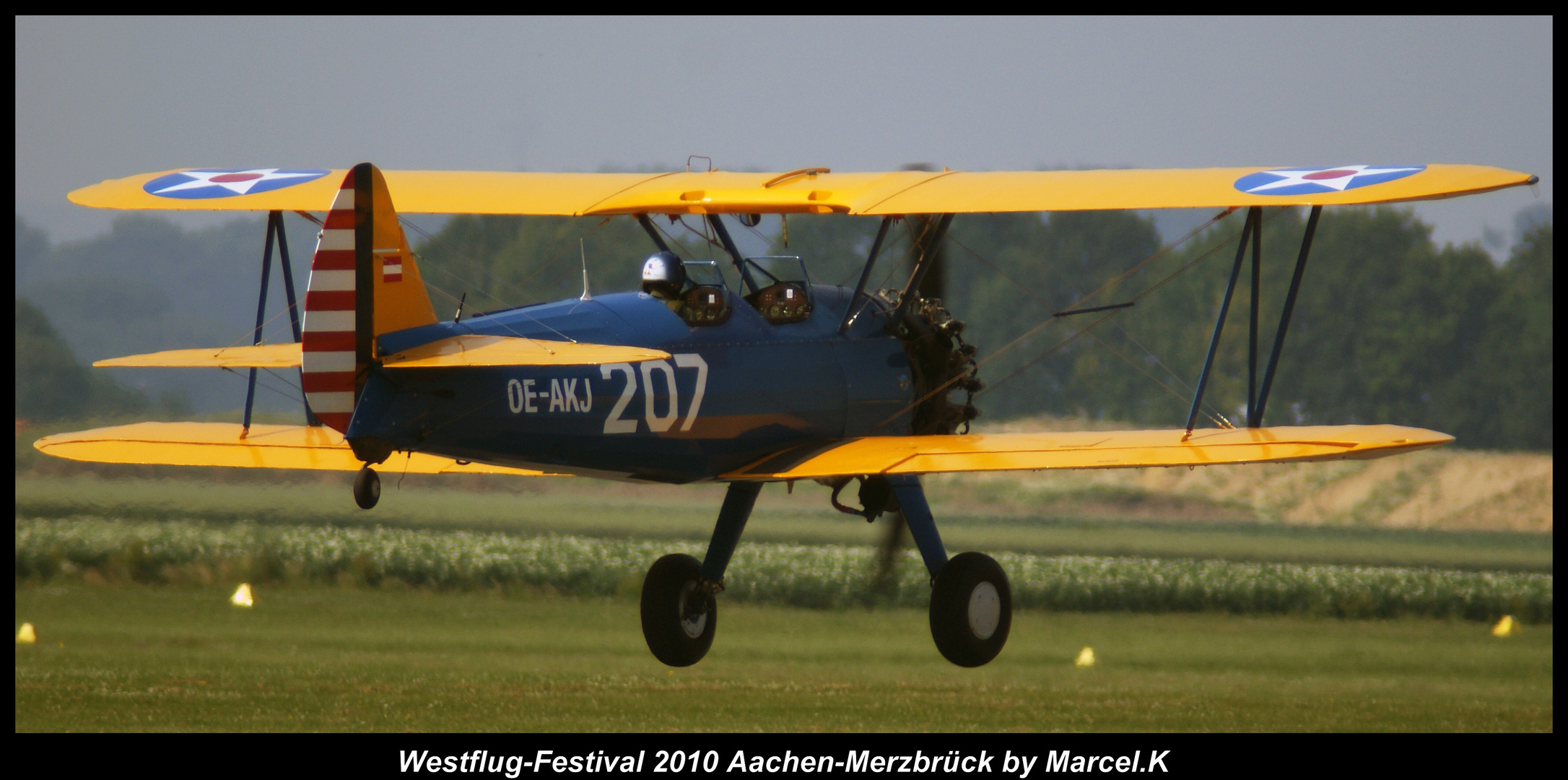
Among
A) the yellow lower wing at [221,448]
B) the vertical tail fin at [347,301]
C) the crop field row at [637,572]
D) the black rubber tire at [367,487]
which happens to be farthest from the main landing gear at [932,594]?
the crop field row at [637,572]

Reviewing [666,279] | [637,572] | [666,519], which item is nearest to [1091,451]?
[666,279]

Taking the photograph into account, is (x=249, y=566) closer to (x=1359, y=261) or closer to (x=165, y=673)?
(x=165, y=673)

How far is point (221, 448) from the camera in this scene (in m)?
12.4

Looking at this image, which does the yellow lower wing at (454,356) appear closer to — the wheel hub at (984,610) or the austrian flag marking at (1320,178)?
the wheel hub at (984,610)

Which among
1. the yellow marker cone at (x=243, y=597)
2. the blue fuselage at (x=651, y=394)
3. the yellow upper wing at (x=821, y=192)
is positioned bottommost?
the yellow marker cone at (x=243, y=597)

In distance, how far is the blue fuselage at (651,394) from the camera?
10.5 m

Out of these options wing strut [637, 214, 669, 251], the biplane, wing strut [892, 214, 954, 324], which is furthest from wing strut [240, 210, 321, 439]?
wing strut [892, 214, 954, 324]

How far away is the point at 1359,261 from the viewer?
50812 millimetres

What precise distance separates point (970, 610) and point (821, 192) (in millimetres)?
2852

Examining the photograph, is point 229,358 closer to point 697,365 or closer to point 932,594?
point 697,365

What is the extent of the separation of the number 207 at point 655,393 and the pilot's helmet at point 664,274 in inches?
18.4
